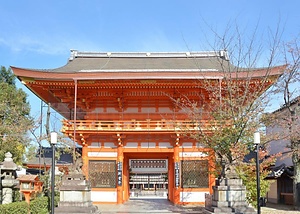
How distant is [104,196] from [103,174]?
4.22 feet

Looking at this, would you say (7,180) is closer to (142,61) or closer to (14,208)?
(14,208)

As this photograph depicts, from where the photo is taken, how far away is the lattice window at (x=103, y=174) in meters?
21.3

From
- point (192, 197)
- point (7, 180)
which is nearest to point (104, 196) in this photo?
point (192, 197)

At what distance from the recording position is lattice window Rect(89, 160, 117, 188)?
21.3 metres

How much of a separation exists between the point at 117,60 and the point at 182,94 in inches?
316

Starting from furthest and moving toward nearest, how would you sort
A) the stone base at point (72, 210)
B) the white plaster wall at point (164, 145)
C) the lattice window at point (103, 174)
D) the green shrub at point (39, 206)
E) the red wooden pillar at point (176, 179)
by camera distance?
the white plaster wall at point (164, 145), the lattice window at point (103, 174), the red wooden pillar at point (176, 179), the green shrub at point (39, 206), the stone base at point (72, 210)

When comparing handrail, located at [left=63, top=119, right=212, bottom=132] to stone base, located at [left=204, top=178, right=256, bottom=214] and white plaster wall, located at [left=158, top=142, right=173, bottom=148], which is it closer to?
white plaster wall, located at [left=158, top=142, right=173, bottom=148]

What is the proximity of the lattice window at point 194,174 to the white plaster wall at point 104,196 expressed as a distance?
4.13m

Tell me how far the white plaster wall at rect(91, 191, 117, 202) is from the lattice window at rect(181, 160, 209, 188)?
413cm

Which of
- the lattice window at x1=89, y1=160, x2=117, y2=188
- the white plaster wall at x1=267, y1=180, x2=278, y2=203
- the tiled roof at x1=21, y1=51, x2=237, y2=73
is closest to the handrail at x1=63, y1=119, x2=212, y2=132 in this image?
the lattice window at x1=89, y1=160, x2=117, y2=188

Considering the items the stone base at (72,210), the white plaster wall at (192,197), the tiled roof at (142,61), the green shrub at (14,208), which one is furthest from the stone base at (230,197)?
the tiled roof at (142,61)

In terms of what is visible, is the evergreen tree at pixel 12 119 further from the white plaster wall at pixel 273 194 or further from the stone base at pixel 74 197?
the white plaster wall at pixel 273 194

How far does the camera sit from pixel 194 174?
2122 centimetres

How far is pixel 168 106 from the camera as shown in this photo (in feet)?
73.2
